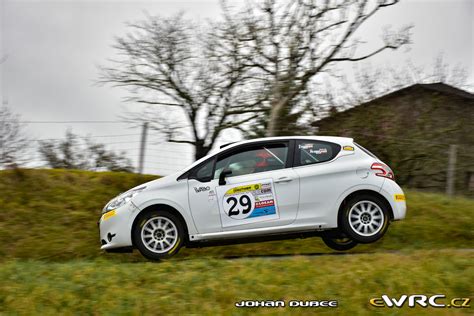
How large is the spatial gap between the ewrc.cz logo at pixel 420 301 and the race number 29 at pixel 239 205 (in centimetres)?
273

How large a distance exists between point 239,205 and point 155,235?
4.30 feet

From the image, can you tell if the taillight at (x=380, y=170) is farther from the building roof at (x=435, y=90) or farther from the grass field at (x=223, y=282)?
the building roof at (x=435, y=90)

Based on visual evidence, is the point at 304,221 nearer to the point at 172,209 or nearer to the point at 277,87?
the point at 172,209

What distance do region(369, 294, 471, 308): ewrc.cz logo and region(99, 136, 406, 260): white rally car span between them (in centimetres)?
235

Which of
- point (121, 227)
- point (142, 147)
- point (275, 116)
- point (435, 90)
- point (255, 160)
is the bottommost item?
point (121, 227)

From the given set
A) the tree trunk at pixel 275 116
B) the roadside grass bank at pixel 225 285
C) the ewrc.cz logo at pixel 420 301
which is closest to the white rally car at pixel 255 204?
the roadside grass bank at pixel 225 285

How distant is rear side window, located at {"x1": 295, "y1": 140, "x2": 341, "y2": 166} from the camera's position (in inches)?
338

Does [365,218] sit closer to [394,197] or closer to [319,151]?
[394,197]

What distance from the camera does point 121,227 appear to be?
8.32 meters

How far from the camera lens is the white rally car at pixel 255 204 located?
829 cm

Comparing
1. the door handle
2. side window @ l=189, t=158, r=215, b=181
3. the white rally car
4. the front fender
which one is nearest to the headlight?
the white rally car

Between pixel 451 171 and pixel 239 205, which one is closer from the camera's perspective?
pixel 239 205

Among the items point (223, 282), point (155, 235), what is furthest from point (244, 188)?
point (223, 282)

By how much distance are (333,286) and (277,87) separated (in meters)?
11.5
